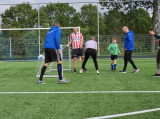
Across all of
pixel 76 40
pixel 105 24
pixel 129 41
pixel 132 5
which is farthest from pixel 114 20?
pixel 129 41

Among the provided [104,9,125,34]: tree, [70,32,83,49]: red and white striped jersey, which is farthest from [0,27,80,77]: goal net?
[70,32,83,49]: red and white striped jersey

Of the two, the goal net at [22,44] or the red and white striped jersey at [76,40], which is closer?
the red and white striped jersey at [76,40]

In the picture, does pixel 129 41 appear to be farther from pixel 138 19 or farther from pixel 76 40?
pixel 138 19

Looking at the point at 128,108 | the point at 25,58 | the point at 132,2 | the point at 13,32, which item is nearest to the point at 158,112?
the point at 128,108

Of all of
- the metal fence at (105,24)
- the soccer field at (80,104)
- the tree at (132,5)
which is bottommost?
the soccer field at (80,104)

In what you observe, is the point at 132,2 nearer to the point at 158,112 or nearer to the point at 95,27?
the point at 95,27

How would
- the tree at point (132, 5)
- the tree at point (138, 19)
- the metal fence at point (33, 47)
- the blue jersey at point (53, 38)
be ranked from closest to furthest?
1. the blue jersey at point (53, 38)
2. the metal fence at point (33, 47)
3. the tree at point (132, 5)
4. the tree at point (138, 19)

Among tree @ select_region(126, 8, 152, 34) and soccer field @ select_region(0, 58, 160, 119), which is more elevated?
tree @ select_region(126, 8, 152, 34)

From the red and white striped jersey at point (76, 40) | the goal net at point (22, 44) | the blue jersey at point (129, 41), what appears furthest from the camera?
the goal net at point (22, 44)

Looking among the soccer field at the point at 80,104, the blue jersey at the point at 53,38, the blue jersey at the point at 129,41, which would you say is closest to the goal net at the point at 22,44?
the blue jersey at the point at 129,41

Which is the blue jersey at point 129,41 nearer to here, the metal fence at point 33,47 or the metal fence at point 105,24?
the metal fence at point 33,47

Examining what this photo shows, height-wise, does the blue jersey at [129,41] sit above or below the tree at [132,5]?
below

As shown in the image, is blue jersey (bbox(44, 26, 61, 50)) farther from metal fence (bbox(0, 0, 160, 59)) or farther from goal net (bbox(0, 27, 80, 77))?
metal fence (bbox(0, 0, 160, 59))

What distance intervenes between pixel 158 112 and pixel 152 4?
827 inches
